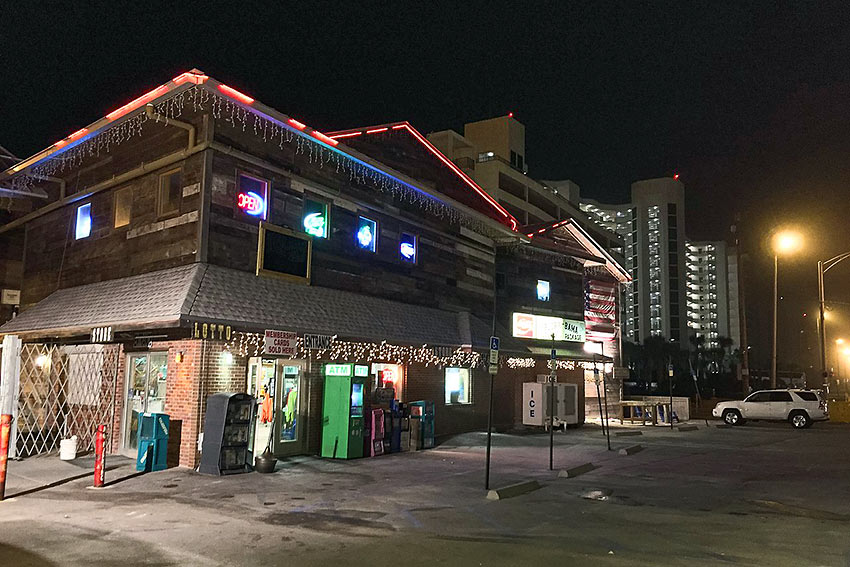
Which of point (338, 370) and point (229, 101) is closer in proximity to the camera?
point (229, 101)

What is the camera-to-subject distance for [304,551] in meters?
7.69

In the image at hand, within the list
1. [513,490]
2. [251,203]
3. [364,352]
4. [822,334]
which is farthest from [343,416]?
[822,334]

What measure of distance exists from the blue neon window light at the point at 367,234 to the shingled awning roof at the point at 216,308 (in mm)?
1477

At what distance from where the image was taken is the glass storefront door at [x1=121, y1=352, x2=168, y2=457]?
49.8ft

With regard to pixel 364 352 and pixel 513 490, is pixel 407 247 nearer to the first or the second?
pixel 364 352

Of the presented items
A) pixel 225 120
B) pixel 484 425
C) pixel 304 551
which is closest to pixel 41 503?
pixel 304 551

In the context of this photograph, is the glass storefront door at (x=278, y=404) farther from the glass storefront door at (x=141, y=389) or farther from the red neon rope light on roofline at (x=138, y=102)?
the red neon rope light on roofline at (x=138, y=102)

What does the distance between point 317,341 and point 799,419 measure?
2457 centimetres

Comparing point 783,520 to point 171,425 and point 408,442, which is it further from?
point 171,425

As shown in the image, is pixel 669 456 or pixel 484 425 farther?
pixel 484 425

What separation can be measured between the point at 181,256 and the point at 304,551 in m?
8.59

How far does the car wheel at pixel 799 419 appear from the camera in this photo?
1160 inches

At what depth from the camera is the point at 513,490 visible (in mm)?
11586

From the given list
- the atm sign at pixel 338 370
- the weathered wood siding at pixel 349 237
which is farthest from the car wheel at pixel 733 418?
the atm sign at pixel 338 370
